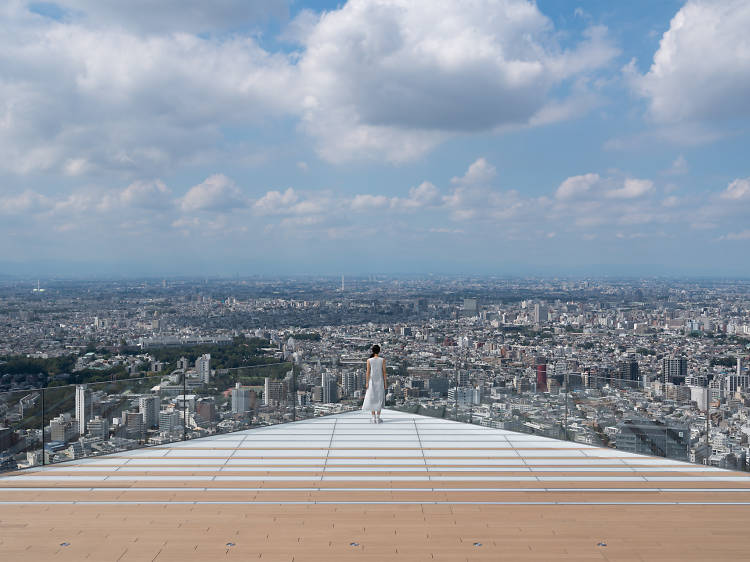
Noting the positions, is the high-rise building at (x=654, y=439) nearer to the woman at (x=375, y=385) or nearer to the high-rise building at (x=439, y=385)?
the high-rise building at (x=439, y=385)

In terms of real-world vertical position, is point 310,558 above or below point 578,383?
below

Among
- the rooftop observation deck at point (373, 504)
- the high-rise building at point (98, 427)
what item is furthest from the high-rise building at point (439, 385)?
the high-rise building at point (98, 427)

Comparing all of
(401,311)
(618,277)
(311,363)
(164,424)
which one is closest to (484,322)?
(401,311)

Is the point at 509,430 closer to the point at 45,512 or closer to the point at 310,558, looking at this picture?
the point at 310,558

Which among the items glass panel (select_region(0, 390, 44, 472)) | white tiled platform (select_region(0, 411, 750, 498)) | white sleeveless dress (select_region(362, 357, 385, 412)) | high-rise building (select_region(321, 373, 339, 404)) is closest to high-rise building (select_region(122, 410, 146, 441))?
white tiled platform (select_region(0, 411, 750, 498))

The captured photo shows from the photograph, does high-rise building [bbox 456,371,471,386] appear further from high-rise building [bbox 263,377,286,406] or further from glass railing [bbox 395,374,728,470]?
high-rise building [bbox 263,377,286,406]

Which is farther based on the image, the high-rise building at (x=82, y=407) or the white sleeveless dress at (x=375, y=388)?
the white sleeveless dress at (x=375, y=388)

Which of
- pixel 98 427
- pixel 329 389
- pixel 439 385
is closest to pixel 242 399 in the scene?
pixel 329 389
